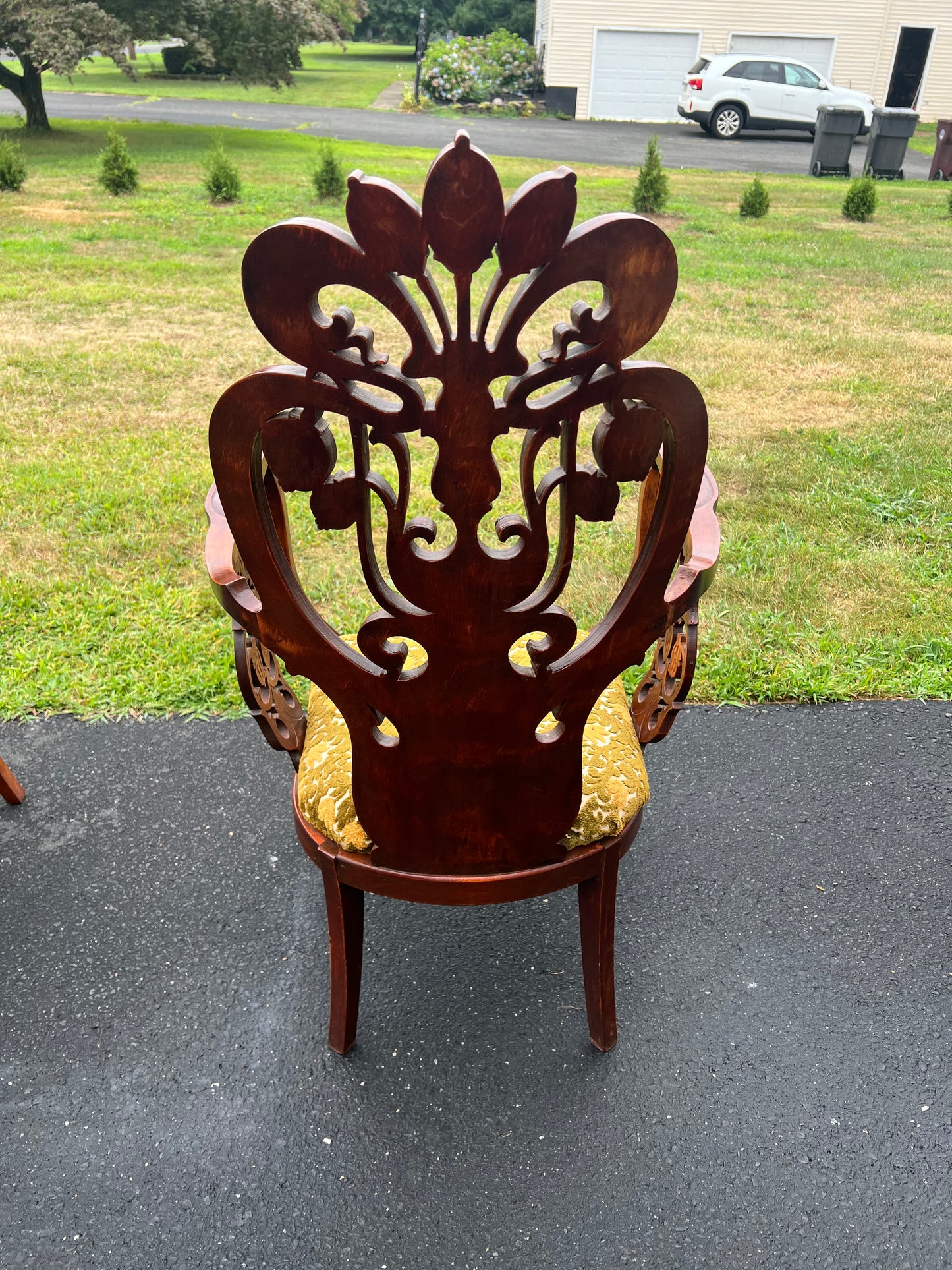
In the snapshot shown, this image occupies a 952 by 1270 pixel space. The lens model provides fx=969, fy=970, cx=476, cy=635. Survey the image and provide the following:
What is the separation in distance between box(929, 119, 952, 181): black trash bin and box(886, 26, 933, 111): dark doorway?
787 centimetres

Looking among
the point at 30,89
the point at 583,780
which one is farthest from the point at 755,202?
the point at 30,89

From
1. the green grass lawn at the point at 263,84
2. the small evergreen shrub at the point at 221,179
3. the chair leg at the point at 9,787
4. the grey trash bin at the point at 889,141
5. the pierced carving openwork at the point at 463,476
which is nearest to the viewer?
the pierced carving openwork at the point at 463,476

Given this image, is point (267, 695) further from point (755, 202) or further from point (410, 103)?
point (410, 103)

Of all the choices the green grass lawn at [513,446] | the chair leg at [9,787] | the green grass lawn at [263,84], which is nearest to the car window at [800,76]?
the green grass lawn at [263,84]

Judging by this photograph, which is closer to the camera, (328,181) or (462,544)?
(462,544)

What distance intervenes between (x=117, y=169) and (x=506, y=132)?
8962 millimetres

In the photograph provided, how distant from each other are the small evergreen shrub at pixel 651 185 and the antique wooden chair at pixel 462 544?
9548 millimetres

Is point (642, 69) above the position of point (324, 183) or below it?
above

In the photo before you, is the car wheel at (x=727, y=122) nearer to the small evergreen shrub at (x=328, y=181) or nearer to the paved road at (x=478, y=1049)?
the small evergreen shrub at (x=328, y=181)

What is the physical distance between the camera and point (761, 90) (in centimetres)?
1767

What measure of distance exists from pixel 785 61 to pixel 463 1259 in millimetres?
20540

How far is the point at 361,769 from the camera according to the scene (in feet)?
4.93

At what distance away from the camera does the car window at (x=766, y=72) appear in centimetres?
1766

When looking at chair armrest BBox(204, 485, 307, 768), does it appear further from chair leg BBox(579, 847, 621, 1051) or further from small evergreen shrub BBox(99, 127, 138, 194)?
small evergreen shrub BBox(99, 127, 138, 194)
